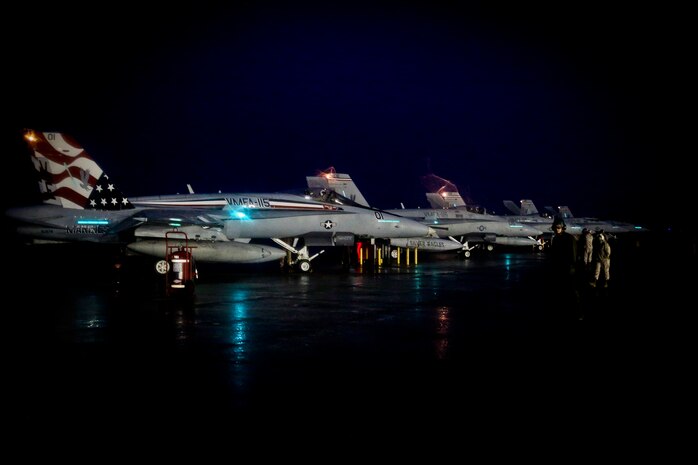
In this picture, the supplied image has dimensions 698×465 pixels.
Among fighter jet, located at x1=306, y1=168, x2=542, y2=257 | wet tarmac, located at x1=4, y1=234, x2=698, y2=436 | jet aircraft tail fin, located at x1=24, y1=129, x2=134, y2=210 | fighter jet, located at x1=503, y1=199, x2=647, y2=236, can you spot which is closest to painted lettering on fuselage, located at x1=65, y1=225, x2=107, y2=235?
jet aircraft tail fin, located at x1=24, y1=129, x2=134, y2=210

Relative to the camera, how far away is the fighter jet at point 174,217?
18.4 metres

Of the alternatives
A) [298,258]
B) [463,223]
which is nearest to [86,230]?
[298,258]

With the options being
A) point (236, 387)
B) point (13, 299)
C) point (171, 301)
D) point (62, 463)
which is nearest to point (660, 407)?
point (236, 387)

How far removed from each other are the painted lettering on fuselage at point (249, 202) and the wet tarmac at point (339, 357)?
704 centimetres

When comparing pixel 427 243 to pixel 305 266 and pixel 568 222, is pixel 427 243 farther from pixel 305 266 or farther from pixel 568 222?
pixel 568 222

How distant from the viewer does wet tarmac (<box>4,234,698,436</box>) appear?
5.13 m

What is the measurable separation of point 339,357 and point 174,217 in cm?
1221

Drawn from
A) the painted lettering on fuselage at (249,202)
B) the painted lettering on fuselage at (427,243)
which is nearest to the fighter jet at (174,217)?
the painted lettering on fuselage at (249,202)

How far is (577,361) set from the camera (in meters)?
7.00

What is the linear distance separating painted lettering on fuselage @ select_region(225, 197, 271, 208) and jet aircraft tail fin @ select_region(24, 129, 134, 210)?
334 cm

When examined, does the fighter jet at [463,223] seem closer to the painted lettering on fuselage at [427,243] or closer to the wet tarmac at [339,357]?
→ the painted lettering on fuselage at [427,243]

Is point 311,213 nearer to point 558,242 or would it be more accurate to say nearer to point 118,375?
point 558,242

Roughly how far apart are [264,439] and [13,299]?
10513mm

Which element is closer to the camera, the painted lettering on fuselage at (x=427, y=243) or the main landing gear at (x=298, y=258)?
the main landing gear at (x=298, y=258)
